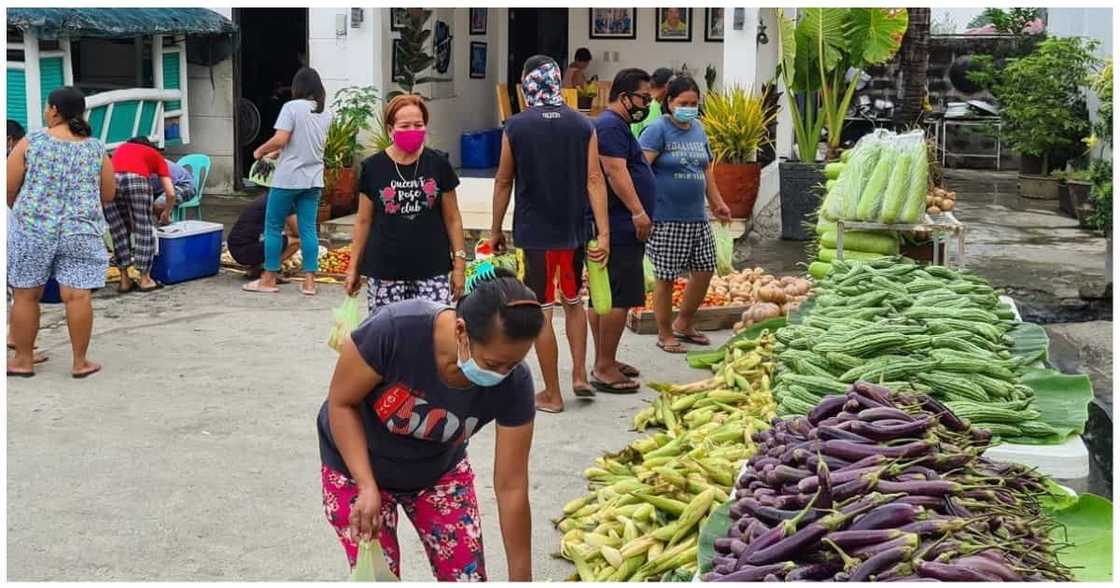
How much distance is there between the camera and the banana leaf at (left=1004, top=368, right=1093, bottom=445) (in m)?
5.43

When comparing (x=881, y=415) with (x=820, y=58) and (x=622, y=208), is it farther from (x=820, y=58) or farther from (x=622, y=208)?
(x=820, y=58)

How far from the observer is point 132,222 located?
10.8 metres

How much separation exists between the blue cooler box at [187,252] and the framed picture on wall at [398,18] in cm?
520

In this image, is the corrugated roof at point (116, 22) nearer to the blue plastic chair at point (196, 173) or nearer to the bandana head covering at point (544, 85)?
the blue plastic chair at point (196, 173)

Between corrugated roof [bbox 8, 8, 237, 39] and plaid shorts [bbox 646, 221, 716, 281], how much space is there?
21.2ft

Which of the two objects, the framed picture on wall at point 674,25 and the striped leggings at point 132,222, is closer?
the striped leggings at point 132,222

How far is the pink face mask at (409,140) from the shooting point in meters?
6.86

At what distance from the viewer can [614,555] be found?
5211mm

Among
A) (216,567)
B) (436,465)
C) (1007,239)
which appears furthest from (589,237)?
(1007,239)

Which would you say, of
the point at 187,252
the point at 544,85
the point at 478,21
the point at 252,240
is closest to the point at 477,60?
Result: the point at 478,21

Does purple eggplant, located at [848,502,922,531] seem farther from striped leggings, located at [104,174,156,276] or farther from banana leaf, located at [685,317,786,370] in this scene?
striped leggings, located at [104,174,156,276]

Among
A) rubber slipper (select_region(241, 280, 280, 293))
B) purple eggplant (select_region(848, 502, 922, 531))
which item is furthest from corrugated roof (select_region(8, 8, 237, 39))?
purple eggplant (select_region(848, 502, 922, 531))

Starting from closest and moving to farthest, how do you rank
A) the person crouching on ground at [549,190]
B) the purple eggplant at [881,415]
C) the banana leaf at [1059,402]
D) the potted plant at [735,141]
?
the purple eggplant at [881,415] < the banana leaf at [1059,402] < the person crouching on ground at [549,190] < the potted plant at [735,141]

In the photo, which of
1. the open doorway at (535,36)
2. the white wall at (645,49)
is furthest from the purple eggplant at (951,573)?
the open doorway at (535,36)
